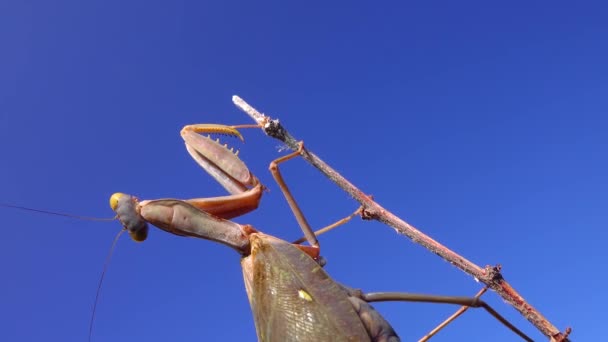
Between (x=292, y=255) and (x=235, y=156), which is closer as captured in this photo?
(x=292, y=255)

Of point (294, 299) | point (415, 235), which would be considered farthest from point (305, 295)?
point (415, 235)

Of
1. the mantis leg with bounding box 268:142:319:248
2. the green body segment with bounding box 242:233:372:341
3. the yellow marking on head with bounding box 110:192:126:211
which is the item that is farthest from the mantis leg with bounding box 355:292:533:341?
the yellow marking on head with bounding box 110:192:126:211

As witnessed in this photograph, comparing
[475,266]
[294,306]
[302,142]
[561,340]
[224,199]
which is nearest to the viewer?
[561,340]

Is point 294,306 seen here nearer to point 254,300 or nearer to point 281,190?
point 254,300

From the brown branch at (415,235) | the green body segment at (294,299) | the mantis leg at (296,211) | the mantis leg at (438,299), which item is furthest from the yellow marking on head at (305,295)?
the brown branch at (415,235)

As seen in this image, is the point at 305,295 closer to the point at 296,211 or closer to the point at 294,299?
the point at 294,299

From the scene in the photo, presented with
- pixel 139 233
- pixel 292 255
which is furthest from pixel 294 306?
pixel 139 233

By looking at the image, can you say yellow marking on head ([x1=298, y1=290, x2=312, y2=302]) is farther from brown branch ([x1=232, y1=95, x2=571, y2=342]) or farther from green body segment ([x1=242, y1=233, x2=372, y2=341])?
brown branch ([x1=232, y1=95, x2=571, y2=342])

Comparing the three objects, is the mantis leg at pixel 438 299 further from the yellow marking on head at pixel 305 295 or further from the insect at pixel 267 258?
the yellow marking on head at pixel 305 295
